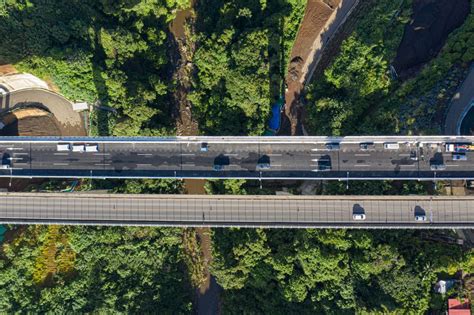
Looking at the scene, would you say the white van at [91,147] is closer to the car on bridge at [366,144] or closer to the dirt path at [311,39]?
the dirt path at [311,39]

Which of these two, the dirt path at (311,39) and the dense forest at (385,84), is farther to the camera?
the dirt path at (311,39)

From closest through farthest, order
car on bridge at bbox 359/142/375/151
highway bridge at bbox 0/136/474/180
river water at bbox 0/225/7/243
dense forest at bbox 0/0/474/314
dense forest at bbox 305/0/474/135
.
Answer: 1. highway bridge at bbox 0/136/474/180
2. car on bridge at bbox 359/142/375/151
3. dense forest at bbox 0/0/474/314
4. dense forest at bbox 305/0/474/135
5. river water at bbox 0/225/7/243

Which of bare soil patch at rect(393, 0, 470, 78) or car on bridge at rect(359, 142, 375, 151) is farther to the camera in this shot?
bare soil patch at rect(393, 0, 470, 78)

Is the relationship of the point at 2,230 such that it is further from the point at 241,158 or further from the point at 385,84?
the point at 385,84

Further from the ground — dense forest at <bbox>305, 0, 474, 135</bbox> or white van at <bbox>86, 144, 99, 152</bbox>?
dense forest at <bbox>305, 0, 474, 135</bbox>

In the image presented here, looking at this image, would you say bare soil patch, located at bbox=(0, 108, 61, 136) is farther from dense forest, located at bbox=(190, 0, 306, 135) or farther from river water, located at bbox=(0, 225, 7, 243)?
dense forest, located at bbox=(190, 0, 306, 135)

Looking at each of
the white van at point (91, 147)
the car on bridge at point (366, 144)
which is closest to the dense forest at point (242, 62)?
the car on bridge at point (366, 144)

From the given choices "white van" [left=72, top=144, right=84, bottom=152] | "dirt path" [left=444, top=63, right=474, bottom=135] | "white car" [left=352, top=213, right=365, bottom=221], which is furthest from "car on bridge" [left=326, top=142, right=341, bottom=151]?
"white van" [left=72, top=144, right=84, bottom=152]
